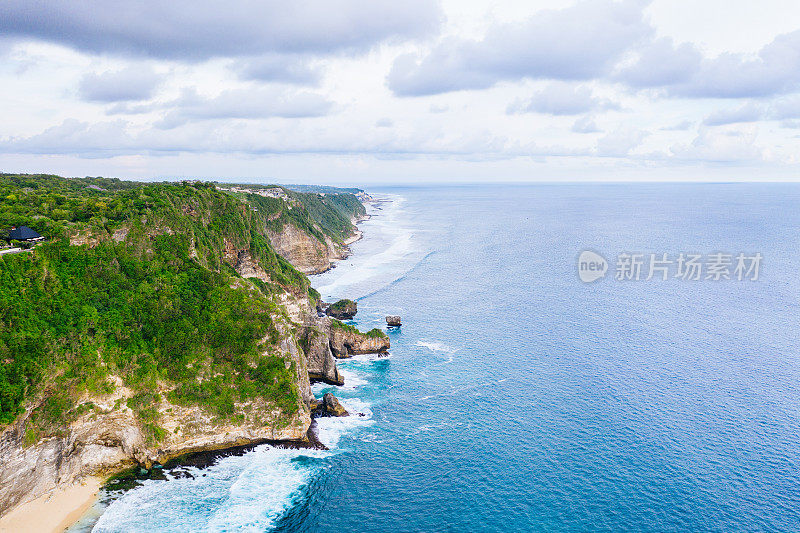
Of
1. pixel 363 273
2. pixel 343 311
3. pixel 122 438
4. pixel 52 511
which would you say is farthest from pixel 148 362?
pixel 363 273

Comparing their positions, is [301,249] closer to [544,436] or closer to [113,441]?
[113,441]

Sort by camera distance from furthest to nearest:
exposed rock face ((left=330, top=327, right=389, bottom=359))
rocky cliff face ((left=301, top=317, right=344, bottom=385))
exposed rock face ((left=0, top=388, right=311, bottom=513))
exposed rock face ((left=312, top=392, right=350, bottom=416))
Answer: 1. exposed rock face ((left=330, top=327, right=389, bottom=359))
2. rocky cliff face ((left=301, top=317, right=344, bottom=385))
3. exposed rock face ((left=312, top=392, right=350, bottom=416))
4. exposed rock face ((left=0, top=388, right=311, bottom=513))

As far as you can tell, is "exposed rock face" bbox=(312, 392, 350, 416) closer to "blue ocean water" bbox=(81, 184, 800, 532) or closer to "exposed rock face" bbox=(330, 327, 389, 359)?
"blue ocean water" bbox=(81, 184, 800, 532)

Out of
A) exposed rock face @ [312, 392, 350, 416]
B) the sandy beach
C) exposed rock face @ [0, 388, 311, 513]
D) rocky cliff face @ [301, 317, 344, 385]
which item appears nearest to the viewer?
the sandy beach

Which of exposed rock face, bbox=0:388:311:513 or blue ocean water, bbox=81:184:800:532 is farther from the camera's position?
blue ocean water, bbox=81:184:800:532

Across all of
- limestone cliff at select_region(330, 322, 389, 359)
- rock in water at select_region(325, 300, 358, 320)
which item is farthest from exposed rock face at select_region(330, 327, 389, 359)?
rock in water at select_region(325, 300, 358, 320)

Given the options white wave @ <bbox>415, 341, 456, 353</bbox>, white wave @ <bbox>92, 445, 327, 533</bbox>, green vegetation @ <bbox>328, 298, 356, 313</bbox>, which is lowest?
white wave @ <bbox>92, 445, 327, 533</bbox>

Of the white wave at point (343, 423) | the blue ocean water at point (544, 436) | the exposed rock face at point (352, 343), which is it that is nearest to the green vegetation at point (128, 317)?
the white wave at point (343, 423)
